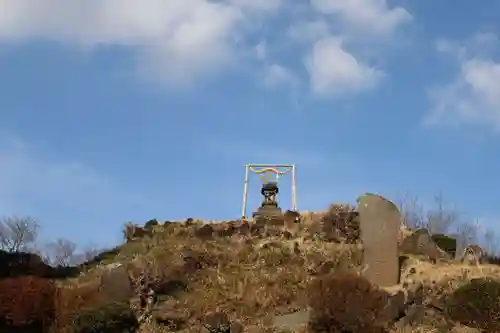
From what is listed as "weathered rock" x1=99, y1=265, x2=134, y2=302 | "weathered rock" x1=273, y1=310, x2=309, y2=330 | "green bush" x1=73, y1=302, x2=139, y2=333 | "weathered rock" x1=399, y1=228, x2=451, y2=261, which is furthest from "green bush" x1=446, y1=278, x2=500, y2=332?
"weathered rock" x1=99, y1=265, x2=134, y2=302

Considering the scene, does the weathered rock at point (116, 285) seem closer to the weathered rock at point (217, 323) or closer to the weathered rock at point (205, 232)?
the weathered rock at point (217, 323)

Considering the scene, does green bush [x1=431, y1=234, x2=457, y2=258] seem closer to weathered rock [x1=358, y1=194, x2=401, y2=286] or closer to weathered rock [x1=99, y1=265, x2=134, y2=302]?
weathered rock [x1=358, y1=194, x2=401, y2=286]

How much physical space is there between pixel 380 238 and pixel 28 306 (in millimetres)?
8706

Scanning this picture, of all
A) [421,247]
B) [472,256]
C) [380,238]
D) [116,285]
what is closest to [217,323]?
[116,285]

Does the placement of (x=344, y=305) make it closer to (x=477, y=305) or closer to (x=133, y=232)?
(x=477, y=305)

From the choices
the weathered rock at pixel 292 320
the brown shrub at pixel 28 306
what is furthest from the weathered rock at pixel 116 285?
the weathered rock at pixel 292 320

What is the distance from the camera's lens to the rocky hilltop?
575 inches

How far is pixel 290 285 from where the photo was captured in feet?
58.3

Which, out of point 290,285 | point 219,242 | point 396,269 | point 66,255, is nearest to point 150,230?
point 219,242

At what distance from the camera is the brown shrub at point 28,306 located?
15.2 metres

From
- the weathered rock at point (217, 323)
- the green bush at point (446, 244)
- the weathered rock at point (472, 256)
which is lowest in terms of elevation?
the weathered rock at point (217, 323)

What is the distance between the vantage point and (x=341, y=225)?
2203cm

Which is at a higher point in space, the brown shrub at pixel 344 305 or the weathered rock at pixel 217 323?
the brown shrub at pixel 344 305

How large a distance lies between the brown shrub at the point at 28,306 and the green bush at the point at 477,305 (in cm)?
901
